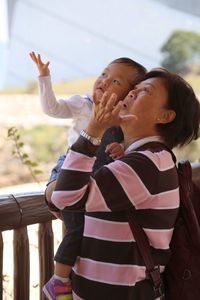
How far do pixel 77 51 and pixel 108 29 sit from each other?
45cm

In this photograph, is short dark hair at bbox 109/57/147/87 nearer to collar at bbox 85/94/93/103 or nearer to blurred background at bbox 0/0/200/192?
collar at bbox 85/94/93/103

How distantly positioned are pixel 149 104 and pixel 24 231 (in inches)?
25.3

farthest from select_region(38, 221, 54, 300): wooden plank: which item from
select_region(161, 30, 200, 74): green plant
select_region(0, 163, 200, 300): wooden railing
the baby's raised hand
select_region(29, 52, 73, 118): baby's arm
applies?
select_region(161, 30, 200, 74): green plant

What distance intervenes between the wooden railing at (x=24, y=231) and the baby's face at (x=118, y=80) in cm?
46

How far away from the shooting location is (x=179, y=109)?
3.55ft

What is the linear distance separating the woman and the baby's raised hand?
19 millimetres

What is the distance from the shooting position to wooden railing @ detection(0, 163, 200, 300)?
1360 mm

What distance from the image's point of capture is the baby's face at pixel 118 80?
114 cm

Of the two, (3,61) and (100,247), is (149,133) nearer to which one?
(100,247)

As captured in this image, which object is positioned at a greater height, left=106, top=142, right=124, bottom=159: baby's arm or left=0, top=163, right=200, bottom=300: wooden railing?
left=106, top=142, right=124, bottom=159: baby's arm

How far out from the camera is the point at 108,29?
5465 mm

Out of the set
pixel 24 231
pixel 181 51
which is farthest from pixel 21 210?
pixel 181 51

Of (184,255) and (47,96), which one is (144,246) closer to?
(184,255)

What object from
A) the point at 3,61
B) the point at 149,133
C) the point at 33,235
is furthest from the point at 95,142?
the point at 3,61
